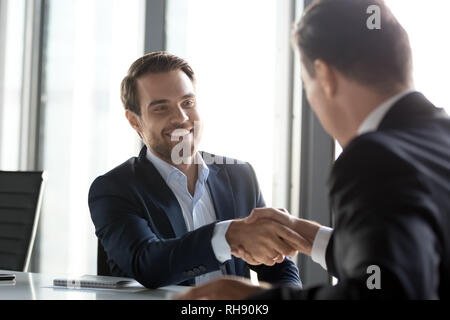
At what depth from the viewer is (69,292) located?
1.70 metres

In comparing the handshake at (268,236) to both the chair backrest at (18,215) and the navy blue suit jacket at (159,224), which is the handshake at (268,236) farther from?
the chair backrest at (18,215)

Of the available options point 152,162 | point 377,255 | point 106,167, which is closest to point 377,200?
point 377,255

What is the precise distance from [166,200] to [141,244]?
10.0 inches

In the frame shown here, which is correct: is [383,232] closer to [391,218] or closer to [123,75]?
[391,218]

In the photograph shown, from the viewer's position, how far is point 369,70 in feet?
3.40

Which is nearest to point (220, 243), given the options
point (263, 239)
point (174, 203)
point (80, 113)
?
point (263, 239)

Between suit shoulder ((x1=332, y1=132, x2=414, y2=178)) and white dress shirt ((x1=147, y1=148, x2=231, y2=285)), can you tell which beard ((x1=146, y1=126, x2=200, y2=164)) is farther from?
suit shoulder ((x1=332, y1=132, x2=414, y2=178))

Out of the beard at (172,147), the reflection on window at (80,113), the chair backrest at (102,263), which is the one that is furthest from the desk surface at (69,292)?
the reflection on window at (80,113)

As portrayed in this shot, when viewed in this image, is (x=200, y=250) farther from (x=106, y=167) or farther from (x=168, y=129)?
(x=106, y=167)

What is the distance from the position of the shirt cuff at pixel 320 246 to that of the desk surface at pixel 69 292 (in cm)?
44

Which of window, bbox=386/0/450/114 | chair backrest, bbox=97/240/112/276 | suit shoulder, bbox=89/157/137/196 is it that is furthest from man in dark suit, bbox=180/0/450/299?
window, bbox=386/0/450/114

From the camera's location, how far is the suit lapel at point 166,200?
2.07 metres
